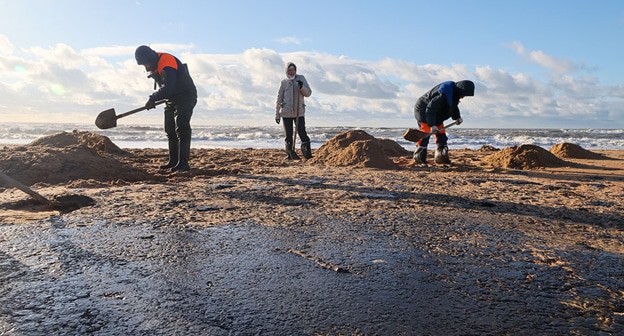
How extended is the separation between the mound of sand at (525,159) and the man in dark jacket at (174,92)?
16.5ft

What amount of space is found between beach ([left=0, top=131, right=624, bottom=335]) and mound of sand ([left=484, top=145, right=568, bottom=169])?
2664 millimetres

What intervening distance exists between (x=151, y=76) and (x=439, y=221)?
4.50m

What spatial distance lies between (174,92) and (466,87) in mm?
4300

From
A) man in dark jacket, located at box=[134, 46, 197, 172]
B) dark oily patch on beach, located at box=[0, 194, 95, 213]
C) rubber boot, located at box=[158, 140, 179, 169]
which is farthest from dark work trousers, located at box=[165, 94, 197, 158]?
dark oily patch on beach, located at box=[0, 194, 95, 213]

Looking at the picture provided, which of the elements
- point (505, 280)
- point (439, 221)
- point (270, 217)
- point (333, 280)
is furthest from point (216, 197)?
point (505, 280)

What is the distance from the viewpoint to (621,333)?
1.61 metres

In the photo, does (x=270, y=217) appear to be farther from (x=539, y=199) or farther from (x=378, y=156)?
(x=378, y=156)

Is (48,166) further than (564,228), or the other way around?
(48,166)

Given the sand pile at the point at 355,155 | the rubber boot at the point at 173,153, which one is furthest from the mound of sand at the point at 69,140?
the sand pile at the point at 355,155

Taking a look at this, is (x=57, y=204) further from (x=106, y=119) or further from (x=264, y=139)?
(x=264, y=139)

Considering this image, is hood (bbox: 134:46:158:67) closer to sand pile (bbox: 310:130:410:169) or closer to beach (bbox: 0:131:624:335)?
beach (bbox: 0:131:624:335)

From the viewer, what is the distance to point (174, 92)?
6.03 metres

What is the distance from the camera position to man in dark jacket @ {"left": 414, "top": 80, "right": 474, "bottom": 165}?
7039 mm

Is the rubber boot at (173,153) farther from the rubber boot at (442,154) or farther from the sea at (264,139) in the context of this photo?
the sea at (264,139)
